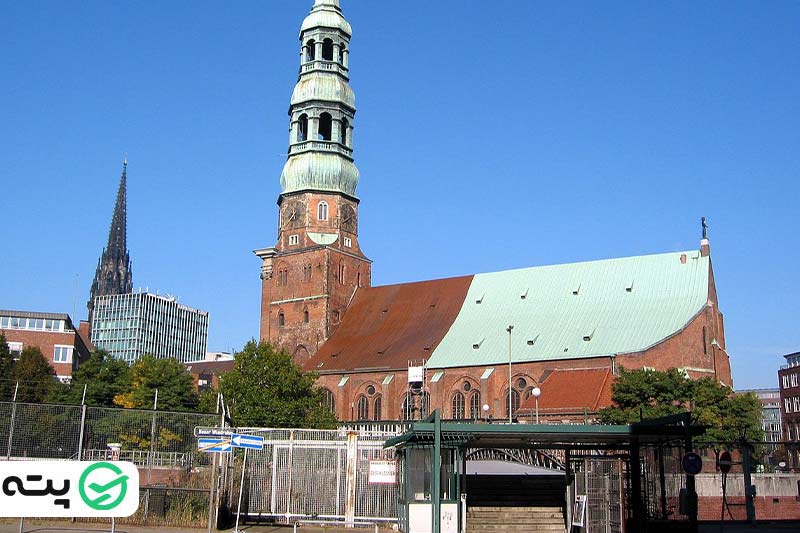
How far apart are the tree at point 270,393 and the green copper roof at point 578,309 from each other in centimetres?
1171

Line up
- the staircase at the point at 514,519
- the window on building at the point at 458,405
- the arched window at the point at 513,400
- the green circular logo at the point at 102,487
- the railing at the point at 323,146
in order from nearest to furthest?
the green circular logo at the point at 102,487, the staircase at the point at 514,519, the arched window at the point at 513,400, the window on building at the point at 458,405, the railing at the point at 323,146

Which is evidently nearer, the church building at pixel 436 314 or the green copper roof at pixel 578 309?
the church building at pixel 436 314

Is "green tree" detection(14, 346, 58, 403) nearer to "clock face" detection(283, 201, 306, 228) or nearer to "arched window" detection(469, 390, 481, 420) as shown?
"clock face" detection(283, 201, 306, 228)

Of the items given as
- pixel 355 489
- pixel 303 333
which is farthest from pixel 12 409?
pixel 303 333

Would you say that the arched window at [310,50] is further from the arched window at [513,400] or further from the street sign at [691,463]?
the street sign at [691,463]

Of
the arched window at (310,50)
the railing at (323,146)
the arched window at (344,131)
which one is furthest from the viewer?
the arched window at (310,50)

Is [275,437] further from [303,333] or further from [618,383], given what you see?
[303,333]

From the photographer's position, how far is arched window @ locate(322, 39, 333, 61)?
76312 millimetres

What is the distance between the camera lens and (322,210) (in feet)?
252

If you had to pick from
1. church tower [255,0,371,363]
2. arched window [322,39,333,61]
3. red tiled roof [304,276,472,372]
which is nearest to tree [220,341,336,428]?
red tiled roof [304,276,472,372]

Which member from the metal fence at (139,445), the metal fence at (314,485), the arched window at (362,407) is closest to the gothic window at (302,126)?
the arched window at (362,407)

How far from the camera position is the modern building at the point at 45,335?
8419 cm

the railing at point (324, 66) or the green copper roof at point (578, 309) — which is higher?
the railing at point (324, 66)

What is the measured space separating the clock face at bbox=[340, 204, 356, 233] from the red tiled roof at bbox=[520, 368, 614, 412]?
23.5 m
